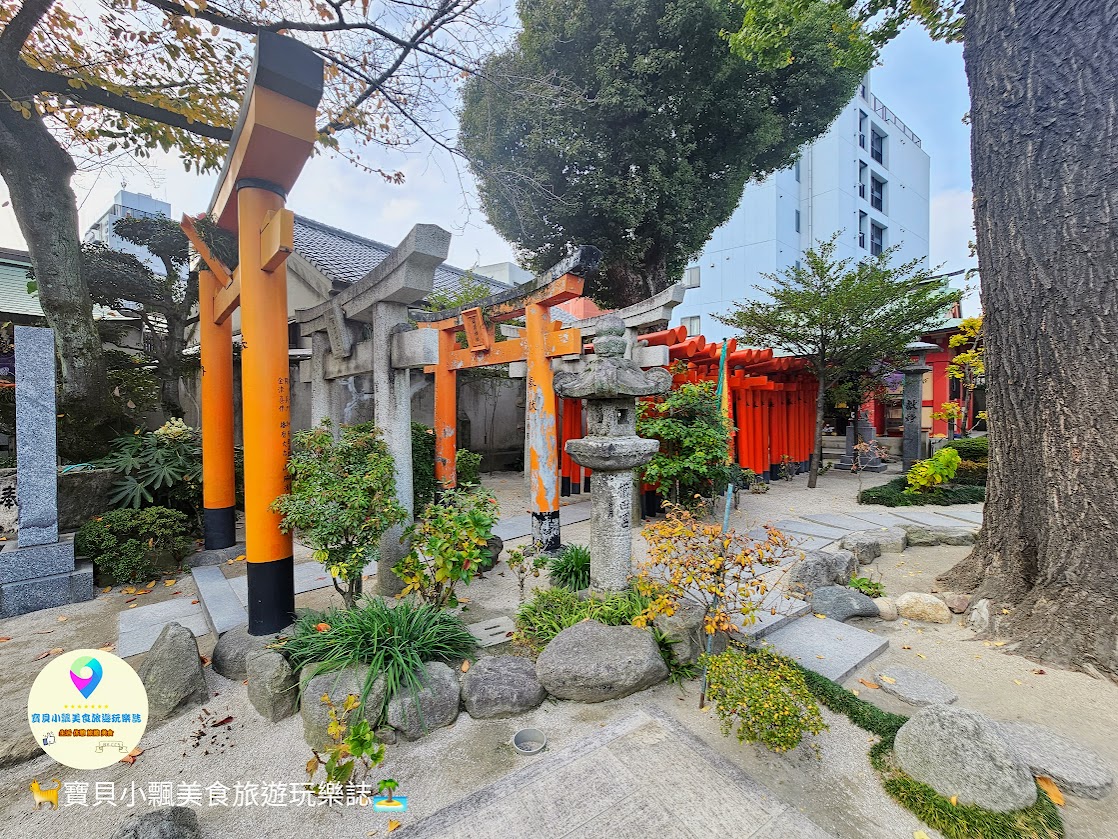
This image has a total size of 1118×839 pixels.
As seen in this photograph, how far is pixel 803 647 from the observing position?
3.45m

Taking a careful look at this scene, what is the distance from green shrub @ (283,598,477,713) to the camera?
2.73m

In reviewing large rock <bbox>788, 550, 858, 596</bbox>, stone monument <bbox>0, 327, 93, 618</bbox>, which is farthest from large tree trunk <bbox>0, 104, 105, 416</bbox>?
large rock <bbox>788, 550, 858, 596</bbox>

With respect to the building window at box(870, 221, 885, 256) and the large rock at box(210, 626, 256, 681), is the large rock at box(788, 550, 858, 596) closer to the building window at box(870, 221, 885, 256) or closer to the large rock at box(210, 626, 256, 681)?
the large rock at box(210, 626, 256, 681)

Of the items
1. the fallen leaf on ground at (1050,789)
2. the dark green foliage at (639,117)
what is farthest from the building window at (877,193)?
the fallen leaf on ground at (1050,789)

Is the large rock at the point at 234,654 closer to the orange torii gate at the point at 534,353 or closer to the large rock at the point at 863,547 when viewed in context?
the orange torii gate at the point at 534,353

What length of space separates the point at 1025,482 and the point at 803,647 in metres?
2.29

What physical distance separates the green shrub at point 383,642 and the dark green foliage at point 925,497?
782 centimetres

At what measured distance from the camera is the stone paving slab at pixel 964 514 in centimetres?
681

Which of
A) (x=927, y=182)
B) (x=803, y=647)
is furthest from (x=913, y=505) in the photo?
(x=927, y=182)

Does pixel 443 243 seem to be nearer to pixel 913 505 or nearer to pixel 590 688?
pixel 590 688

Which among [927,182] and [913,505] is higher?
[927,182]

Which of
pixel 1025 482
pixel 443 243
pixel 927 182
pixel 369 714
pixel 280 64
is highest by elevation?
pixel 927 182

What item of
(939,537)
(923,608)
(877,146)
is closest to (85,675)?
(923,608)

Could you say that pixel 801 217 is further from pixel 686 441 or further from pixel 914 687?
pixel 914 687
